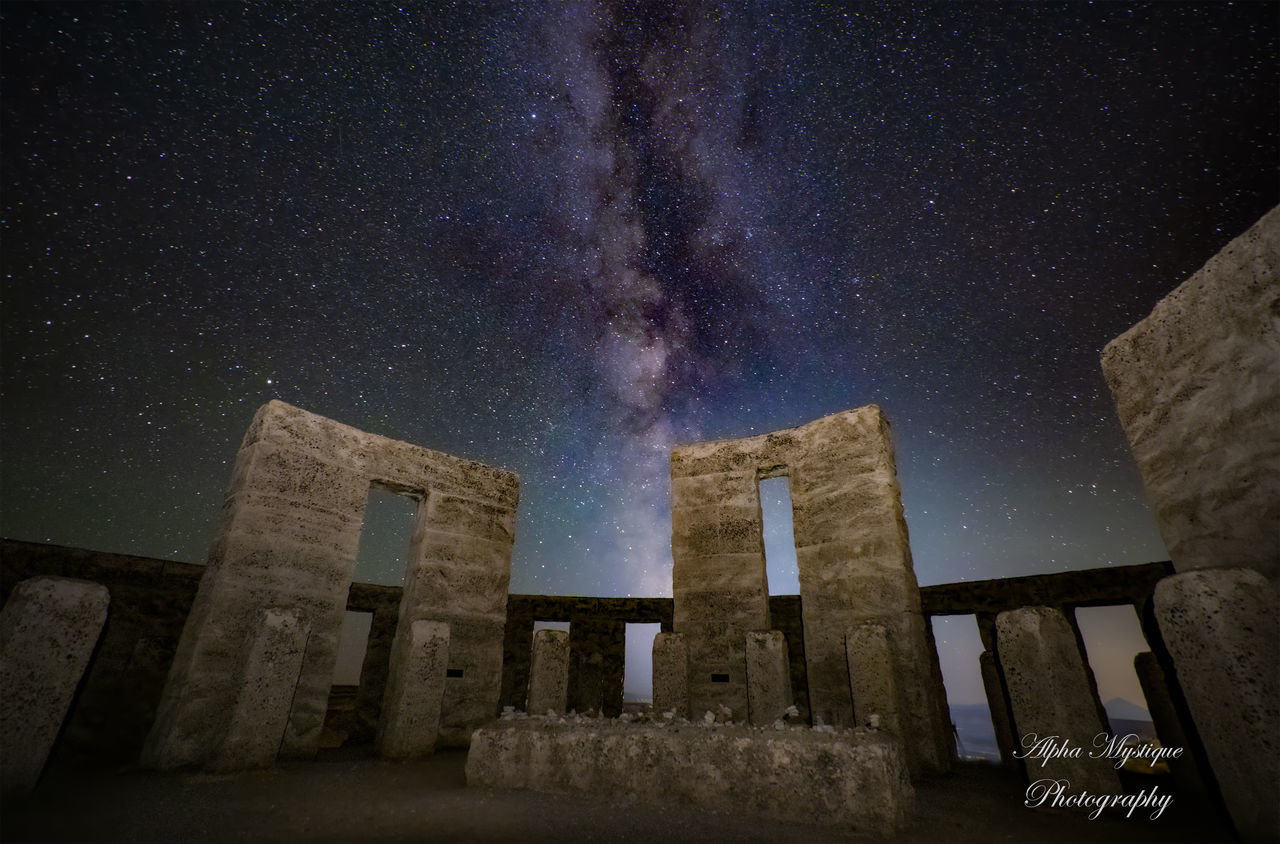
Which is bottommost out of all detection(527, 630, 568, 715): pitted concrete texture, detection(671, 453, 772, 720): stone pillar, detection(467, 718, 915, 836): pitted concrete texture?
detection(467, 718, 915, 836): pitted concrete texture

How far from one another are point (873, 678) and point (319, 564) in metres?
6.51

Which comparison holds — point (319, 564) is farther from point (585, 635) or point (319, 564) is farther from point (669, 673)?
point (585, 635)

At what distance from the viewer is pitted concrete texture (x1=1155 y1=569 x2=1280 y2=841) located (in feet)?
8.57

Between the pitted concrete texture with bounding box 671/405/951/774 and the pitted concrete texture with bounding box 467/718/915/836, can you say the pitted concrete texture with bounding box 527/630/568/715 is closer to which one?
the pitted concrete texture with bounding box 467/718/915/836

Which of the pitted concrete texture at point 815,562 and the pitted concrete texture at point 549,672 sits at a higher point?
the pitted concrete texture at point 815,562

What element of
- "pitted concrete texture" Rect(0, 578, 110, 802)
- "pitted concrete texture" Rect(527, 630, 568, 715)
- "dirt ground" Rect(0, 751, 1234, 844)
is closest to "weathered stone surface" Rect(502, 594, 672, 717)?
"pitted concrete texture" Rect(527, 630, 568, 715)

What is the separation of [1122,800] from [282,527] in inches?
333

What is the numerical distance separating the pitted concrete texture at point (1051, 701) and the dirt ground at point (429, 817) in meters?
0.28

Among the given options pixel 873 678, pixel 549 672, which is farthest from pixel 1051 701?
pixel 549 672

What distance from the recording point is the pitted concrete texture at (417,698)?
239 inches

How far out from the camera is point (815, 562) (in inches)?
276

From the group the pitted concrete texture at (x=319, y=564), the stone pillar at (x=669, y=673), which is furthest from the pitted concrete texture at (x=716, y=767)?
the pitted concrete texture at (x=319, y=564)

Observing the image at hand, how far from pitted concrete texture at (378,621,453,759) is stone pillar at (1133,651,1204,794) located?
7.47m

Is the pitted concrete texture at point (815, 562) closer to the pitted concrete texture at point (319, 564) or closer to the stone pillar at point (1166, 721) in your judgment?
the stone pillar at point (1166, 721)
